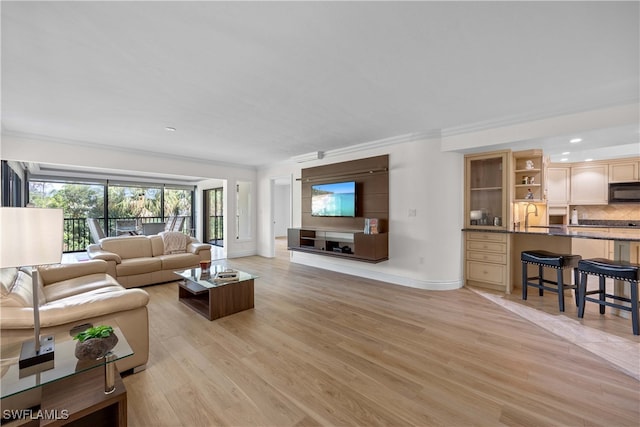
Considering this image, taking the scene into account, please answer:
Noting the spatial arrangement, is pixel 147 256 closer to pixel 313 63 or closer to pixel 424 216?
pixel 313 63

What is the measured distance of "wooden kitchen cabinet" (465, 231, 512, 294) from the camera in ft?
13.0

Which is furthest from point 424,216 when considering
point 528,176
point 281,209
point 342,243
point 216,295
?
point 281,209

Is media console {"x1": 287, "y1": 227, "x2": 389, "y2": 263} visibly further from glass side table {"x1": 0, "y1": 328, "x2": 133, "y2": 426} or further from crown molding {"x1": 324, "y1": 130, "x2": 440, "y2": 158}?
glass side table {"x1": 0, "y1": 328, "x2": 133, "y2": 426}

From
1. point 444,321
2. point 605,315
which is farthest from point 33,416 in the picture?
point 605,315

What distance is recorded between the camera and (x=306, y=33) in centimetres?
179

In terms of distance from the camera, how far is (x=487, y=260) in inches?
163

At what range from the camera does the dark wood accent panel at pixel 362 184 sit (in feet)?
15.4

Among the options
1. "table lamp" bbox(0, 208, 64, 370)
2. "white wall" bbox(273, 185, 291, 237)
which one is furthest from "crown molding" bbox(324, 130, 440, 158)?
"white wall" bbox(273, 185, 291, 237)

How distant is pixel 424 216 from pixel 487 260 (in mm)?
1166

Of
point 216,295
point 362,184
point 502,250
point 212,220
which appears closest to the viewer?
point 216,295

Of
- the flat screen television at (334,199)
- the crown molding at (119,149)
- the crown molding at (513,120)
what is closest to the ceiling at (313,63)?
the crown molding at (513,120)

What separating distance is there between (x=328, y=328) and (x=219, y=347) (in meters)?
1.09

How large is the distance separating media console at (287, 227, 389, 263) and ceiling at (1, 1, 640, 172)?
6.08 ft

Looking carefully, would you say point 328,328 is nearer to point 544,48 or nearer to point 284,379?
point 284,379
